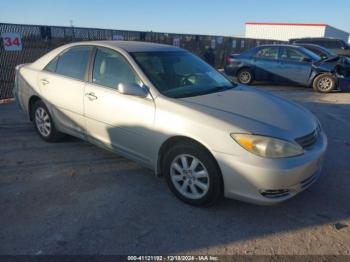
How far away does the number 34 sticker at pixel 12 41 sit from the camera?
8320 millimetres

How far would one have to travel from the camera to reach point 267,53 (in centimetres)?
1148

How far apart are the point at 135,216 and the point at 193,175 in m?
0.68

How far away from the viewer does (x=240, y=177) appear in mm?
2949

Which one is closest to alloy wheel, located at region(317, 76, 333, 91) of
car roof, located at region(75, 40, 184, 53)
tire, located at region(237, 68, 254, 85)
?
tire, located at region(237, 68, 254, 85)

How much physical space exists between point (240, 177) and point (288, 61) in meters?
9.09

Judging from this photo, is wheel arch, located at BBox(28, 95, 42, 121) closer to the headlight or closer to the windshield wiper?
the windshield wiper

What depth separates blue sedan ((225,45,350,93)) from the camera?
10.5m

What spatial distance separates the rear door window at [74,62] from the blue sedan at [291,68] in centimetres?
824

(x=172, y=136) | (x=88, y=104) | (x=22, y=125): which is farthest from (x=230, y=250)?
(x=22, y=125)

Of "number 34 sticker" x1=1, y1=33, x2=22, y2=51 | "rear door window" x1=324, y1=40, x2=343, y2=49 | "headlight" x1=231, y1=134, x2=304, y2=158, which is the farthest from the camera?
"rear door window" x1=324, y1=40, x2=343, y2=49

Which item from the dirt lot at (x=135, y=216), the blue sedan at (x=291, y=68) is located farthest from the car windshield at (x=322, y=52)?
the dirt lot at (x=135, y=216)

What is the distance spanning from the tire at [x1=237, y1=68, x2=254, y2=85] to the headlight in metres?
9.19

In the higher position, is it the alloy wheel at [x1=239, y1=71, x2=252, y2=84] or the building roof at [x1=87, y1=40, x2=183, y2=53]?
the building roof at [x1=87, y1=40, x2=183, y2=53]

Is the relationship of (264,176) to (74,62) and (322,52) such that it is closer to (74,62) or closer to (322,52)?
(74,62)
